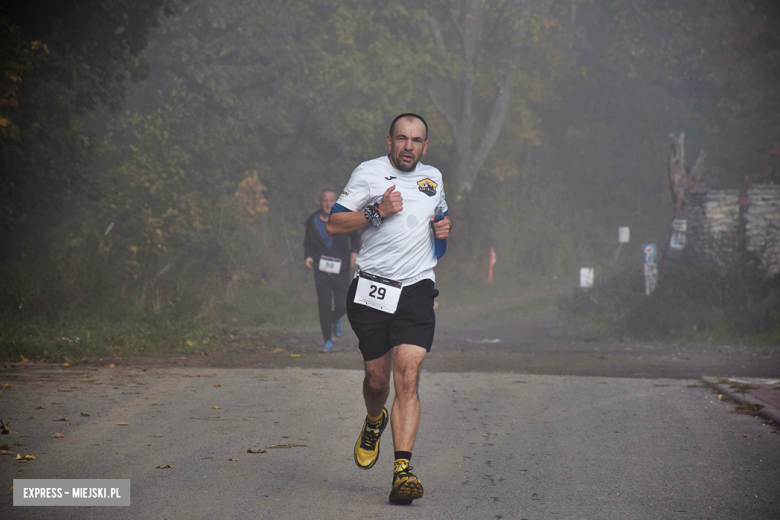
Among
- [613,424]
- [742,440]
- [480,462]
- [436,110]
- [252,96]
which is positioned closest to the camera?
[480,462]

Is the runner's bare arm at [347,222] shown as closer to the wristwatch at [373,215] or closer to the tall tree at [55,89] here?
the wristwatch at [373,215]

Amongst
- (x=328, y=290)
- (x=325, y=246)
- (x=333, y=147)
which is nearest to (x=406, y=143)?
(x=325, y=246)

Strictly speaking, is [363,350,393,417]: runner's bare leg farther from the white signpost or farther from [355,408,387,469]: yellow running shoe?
the white signpost

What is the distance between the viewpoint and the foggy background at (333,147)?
13906 millimetres

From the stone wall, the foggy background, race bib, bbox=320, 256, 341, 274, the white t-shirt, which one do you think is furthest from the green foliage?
the white t-shirt

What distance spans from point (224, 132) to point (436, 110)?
28.2ft

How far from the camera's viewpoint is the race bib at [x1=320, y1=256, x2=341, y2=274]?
11.8m

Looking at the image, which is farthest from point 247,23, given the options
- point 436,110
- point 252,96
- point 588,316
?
point 588,316

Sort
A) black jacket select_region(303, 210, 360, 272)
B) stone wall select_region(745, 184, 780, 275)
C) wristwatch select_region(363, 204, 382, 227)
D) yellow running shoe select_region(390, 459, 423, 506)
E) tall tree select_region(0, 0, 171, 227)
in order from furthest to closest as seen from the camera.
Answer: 1. stone wall select_region(745, 184, 780, 275)
2. tall tree select_region(0, 0, 171, 227)
3. black jacket select_region(303, 210, 360, 272)
4. wristwatch select_region(363, 204, 382, 227)
5. yellow running shoe select_region(390, 459, 423, 506)

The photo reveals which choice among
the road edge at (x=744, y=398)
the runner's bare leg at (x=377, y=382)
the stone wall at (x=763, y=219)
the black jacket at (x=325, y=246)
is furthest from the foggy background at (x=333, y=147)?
the runner's bare leg at (x=377, y=382)

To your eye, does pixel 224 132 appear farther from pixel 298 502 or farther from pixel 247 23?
pixel 298 502

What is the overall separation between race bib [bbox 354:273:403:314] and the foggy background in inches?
257

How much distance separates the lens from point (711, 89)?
32781 millimetres

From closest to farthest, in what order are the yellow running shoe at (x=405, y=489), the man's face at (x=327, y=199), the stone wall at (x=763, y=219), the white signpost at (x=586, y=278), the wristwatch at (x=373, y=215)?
the yellow running shoe at (x=405, y=489), the wristwatch at (x=373, y=215), the man's face at (x=327, y=199), the stone wall at (x=763, y=219), the white signpost at (x=586, y=278)
